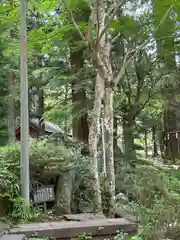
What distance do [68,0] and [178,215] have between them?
389 cm

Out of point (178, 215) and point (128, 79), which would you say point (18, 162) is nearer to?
point (178, 215)

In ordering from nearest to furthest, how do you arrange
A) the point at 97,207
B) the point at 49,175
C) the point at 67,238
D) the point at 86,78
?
the point at 67,238
the point at 97,207
the point at 49,175
the point at 86,78

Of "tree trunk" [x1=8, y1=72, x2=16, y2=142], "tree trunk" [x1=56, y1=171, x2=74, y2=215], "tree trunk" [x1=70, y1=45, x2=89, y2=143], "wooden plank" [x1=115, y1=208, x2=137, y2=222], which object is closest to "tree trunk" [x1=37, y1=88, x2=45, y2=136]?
"tree trunk" [x1=8, y1=72, x2=16, y2=142]

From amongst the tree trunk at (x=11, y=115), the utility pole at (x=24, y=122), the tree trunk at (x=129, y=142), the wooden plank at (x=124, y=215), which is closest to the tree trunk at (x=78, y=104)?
the tree trunk at (x=129, y=142)

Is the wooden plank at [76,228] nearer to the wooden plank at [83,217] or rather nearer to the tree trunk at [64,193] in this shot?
the wooden plank at [83,217]

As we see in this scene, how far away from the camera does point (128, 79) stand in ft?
35.5

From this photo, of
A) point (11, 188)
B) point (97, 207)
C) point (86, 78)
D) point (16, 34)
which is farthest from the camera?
point (16, 34)

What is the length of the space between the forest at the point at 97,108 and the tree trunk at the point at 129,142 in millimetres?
34

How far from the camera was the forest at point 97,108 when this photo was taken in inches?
174

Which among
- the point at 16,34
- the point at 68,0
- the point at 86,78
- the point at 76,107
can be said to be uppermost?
the point at 16,34

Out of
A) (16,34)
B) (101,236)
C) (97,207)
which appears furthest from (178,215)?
(16,34)

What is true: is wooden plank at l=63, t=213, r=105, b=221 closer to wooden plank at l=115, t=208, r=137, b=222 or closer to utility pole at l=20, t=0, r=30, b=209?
wooden plank at l=115, t=208, r=137, b=222

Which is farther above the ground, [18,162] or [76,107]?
[76,107]

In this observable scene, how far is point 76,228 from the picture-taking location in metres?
3.96
